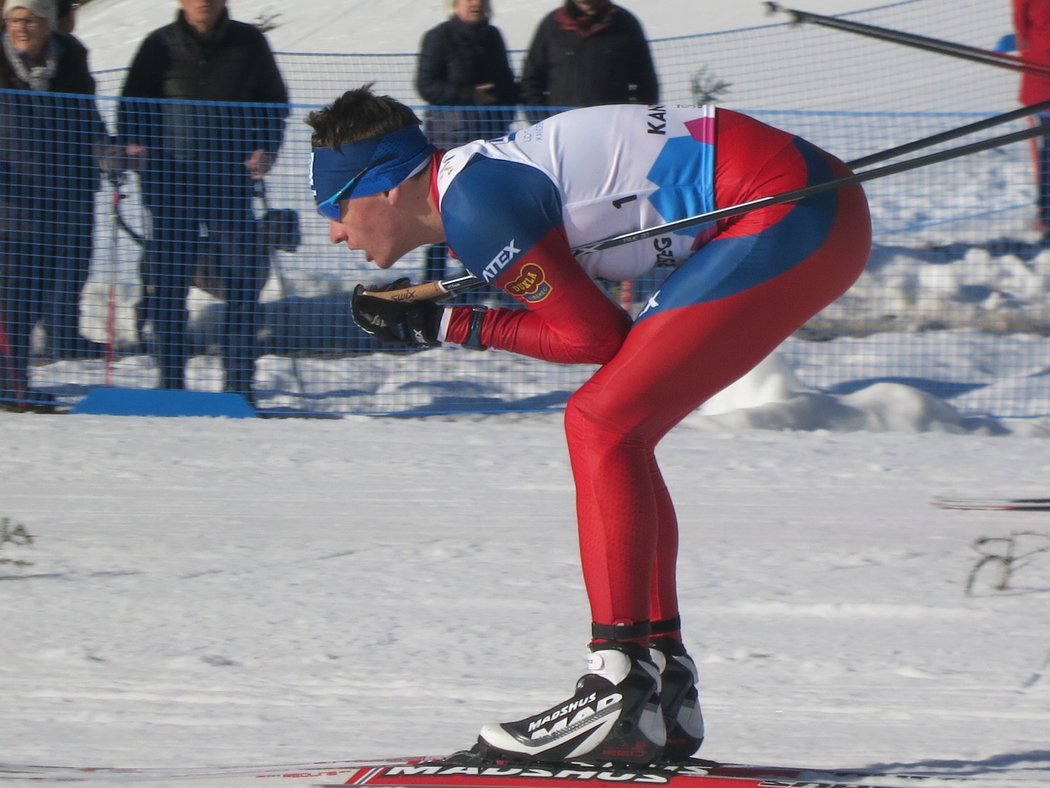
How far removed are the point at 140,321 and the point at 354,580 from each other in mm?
2588

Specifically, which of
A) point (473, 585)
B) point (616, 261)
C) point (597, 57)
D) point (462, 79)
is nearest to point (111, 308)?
point (462, 79)

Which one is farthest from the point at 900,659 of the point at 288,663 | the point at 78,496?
the point at 78,496

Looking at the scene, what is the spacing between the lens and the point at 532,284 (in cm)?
281

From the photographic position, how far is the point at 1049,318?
803cm

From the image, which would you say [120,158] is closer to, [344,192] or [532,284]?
[344,192]

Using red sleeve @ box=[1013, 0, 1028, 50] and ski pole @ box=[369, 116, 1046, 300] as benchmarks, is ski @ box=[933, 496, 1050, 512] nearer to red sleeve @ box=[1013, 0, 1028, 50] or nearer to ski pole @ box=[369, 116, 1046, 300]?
ski pole @ box=[369, 116, 1046, 300]

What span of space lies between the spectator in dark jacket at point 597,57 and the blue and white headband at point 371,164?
3.98 meters

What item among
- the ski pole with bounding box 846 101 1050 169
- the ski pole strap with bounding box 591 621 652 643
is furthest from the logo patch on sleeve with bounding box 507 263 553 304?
the ski pole with bounding box 846 101 1050 169

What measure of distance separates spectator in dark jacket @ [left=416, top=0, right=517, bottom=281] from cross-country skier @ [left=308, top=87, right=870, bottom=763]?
3.97 m

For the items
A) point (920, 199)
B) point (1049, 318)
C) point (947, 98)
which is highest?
point (947, 98)

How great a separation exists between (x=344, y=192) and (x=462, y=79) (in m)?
4.14

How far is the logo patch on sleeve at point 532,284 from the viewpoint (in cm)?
279

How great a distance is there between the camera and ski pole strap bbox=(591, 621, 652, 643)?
9.67 ft

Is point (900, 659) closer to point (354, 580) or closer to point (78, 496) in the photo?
point (354, 580)
